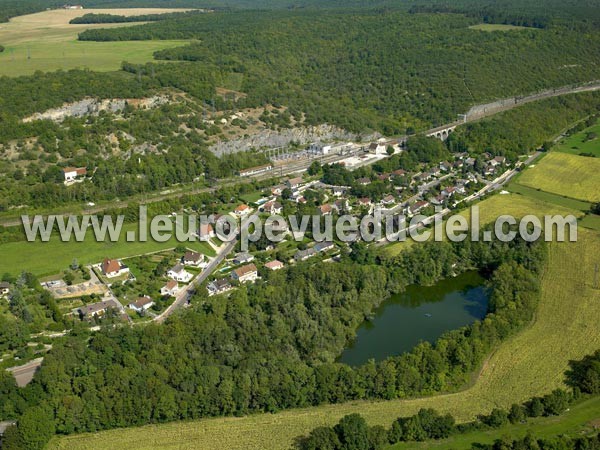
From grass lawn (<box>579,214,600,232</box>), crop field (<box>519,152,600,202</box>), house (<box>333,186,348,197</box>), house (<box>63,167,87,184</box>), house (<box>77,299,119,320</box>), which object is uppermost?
house (<box>63,167,87,184</box>)

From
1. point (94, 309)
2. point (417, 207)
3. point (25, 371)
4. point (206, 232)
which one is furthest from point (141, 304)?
point (417, 207)

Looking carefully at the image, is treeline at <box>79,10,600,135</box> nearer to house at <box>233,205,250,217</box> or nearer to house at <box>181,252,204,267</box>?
house at <box>233,205,250,217</box>

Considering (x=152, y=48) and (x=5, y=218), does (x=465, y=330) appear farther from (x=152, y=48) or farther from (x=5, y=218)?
(x=152, y=48)

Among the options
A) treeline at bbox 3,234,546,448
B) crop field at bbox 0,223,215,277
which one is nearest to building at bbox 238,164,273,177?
crop field at bbox 0,223,215,277

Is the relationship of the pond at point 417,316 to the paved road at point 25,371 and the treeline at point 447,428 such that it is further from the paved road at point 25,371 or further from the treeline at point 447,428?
the paved road at point 25,371

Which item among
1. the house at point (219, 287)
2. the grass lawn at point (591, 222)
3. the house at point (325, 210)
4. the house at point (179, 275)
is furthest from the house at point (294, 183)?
the grass lawn at point (591, 222)

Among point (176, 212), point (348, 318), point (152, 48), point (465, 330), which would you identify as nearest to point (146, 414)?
point (348, 318)

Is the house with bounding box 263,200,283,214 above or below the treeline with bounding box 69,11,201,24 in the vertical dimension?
below
